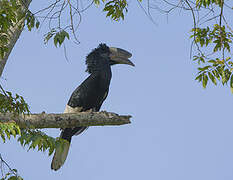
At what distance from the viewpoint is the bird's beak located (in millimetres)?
6699

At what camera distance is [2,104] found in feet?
11.9

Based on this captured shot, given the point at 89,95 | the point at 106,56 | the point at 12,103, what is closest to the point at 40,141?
the point at 12,103

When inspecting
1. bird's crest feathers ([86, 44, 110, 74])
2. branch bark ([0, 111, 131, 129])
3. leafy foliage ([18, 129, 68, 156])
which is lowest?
leafy foliage ([18, 129, 68, 156])

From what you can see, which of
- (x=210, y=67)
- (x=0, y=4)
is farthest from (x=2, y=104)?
(x=210, y=67)

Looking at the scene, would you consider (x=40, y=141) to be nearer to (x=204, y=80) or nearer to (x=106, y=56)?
(x=204, y=80)

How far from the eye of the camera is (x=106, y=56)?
261 inches

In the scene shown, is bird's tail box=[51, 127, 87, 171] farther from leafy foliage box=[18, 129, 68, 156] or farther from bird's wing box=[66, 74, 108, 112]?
leafy foliage box=[18, 129, 68, 156]

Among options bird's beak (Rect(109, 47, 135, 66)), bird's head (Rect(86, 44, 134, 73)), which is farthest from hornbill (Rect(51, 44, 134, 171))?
bird's beak (Rect(109, 47, 135, 66))

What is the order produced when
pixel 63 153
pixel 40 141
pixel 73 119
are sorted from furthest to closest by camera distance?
pixel 63 153
pixel 73 119
pixel 40 141

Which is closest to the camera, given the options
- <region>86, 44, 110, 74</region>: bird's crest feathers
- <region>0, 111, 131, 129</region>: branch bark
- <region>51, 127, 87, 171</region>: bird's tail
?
<region>0, 111, 131, 129</region>: branch bark

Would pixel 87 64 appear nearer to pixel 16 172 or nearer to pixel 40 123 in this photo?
pixel 40 123

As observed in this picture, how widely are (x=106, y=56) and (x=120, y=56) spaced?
9.8 inches

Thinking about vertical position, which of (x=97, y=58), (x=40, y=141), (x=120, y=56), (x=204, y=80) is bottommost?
(x=40, y=141)

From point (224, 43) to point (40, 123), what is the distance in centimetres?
219
